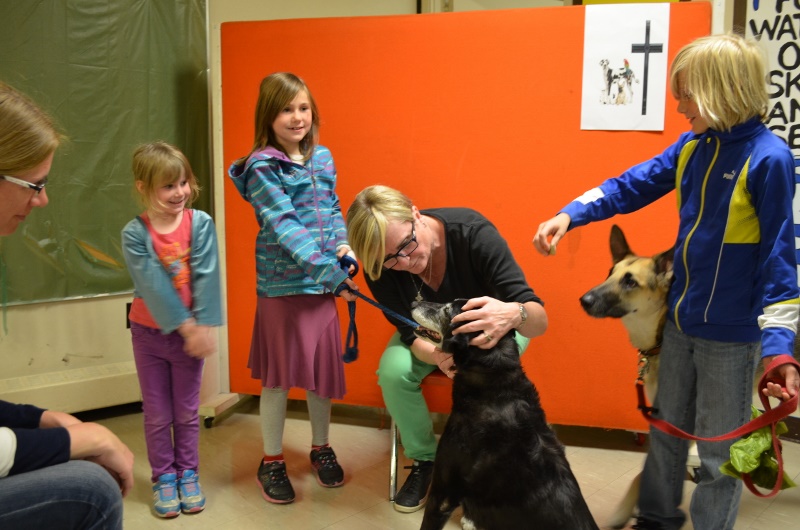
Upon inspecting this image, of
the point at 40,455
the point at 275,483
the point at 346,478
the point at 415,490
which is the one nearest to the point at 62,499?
the point at 40,455

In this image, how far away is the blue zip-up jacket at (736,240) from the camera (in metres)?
1.61

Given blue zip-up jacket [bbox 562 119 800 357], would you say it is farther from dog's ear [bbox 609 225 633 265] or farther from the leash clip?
the leash clip

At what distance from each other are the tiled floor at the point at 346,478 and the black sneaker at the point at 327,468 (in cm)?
3

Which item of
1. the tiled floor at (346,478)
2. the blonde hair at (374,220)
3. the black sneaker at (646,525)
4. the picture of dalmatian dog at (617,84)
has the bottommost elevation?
the tiled floor at (346,478)

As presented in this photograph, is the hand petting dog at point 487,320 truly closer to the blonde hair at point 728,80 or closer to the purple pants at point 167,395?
the blonde hair at point 728,80

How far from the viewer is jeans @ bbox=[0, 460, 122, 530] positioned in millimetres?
1164

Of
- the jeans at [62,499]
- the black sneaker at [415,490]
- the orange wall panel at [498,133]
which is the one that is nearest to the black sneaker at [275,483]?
the black sneaker at [415,490]

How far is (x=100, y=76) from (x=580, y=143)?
7.86 feet

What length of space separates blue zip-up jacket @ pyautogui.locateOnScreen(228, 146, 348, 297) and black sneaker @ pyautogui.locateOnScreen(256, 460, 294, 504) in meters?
0.71

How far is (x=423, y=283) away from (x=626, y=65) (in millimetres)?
1416

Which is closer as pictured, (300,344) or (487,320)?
(487,320)

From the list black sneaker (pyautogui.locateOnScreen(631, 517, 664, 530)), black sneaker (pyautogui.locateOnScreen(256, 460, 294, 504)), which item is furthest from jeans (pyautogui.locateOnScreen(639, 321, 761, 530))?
black sneaker (pyautogui.locateOnScreen(256, 460, 294, 504))

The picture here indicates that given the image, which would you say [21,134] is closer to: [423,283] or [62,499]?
[62,499]

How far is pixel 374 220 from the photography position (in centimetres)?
202
